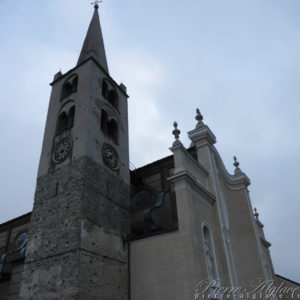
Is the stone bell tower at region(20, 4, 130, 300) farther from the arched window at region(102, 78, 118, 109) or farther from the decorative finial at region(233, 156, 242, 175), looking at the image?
the decorative finial at region(233, 156, 242, 175)

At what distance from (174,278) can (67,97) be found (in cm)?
1168

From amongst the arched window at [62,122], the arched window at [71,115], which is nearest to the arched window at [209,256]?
the arched window at [71,115]

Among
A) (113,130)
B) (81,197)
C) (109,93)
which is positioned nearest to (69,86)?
(109,93)

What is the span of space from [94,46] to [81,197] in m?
13.0

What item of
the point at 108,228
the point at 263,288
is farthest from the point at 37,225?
the point at 263,288

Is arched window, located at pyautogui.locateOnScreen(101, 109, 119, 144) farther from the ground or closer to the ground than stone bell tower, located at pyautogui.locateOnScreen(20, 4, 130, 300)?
farther from the ground

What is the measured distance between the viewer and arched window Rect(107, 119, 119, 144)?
1792 cm

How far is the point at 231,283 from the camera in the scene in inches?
541

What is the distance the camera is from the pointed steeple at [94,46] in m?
20.8

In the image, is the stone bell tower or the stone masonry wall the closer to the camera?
the stone masonry wall

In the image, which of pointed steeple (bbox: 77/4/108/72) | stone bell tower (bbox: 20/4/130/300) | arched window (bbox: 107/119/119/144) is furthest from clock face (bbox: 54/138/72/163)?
pointed steeple (bbox: 77/4/108/72)

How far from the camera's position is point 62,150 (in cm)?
1573

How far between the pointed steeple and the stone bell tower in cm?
227

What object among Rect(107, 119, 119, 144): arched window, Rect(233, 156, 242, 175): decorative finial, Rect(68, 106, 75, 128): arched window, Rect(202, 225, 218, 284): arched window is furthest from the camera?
Rect(233, 156, 242, 175): decorative finial
